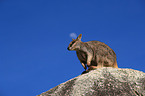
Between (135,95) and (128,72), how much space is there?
1.51 m

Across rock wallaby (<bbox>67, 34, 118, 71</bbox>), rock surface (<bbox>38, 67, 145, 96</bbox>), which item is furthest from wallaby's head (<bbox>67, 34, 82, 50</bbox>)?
rock surface (<bbox>38, 67, 145, 96</bbox>)

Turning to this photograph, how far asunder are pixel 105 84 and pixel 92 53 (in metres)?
2.42

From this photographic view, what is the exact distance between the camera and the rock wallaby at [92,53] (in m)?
9.87

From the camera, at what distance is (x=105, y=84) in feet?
25.8

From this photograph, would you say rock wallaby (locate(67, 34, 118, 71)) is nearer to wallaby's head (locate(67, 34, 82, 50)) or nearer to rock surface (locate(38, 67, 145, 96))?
wallaby's head (locate(67, 34, 82, 50))

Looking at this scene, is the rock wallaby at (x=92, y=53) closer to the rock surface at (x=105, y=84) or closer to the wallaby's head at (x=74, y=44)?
the wallaby's head at (x=74, y=44)

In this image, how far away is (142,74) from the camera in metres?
8.88

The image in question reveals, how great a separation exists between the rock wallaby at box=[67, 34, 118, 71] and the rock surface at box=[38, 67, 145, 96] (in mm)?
1035

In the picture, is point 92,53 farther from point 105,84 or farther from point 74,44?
point 105,84

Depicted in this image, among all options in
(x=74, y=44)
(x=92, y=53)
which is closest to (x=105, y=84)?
→ (x=92, y=53)

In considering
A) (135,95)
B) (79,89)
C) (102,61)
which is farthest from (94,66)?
(135,95)

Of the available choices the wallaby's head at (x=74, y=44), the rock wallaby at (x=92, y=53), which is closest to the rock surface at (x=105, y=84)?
the rock wallaby at (x=92, y=53)

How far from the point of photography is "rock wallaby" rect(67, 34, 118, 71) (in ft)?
32.4

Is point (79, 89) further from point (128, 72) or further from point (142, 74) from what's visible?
point (142, 74)
